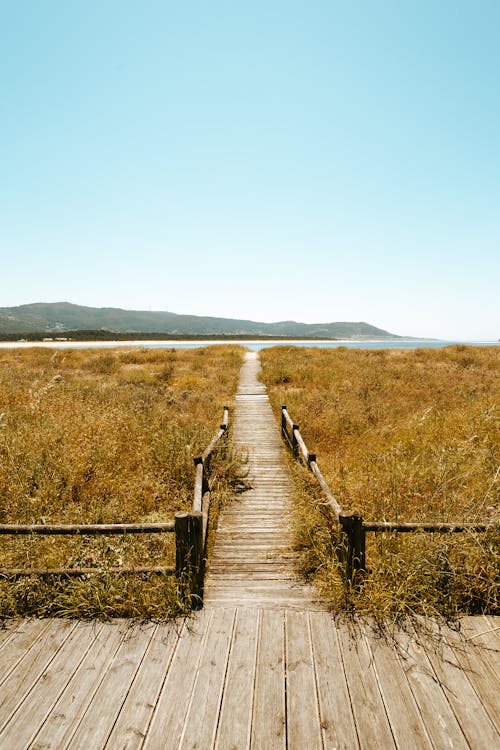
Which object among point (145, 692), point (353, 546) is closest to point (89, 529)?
point (145, 692)

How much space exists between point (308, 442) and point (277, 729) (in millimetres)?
7671

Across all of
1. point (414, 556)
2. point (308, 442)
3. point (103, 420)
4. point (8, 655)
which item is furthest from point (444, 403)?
point (8, 655)

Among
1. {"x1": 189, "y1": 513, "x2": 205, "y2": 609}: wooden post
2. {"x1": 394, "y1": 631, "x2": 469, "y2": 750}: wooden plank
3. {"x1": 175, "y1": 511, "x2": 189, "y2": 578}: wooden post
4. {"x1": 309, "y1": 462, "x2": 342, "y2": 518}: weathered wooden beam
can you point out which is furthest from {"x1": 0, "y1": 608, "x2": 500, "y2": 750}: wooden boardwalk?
{"x1": 309, "y1": 462, "x2": 342, "y2": 518}: weathered wooden beam

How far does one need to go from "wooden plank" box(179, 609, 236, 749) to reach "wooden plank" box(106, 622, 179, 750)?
0.33 m

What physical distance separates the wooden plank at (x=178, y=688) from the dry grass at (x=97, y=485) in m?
0.35

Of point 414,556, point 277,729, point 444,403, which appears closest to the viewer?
point 277,729

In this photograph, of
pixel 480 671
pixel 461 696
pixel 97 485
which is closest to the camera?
pixel 461 696

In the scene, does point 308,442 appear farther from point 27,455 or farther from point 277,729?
point 277,729

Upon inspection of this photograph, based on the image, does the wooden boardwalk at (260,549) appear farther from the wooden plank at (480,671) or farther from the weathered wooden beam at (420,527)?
the wooden plank at (480,671)

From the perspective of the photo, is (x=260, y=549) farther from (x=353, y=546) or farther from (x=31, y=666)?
(x=31, y=666)

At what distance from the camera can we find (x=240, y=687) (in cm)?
308

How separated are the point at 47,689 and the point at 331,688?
2.48m

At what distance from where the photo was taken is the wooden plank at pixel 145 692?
2.66 m

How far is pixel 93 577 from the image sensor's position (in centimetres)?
422
